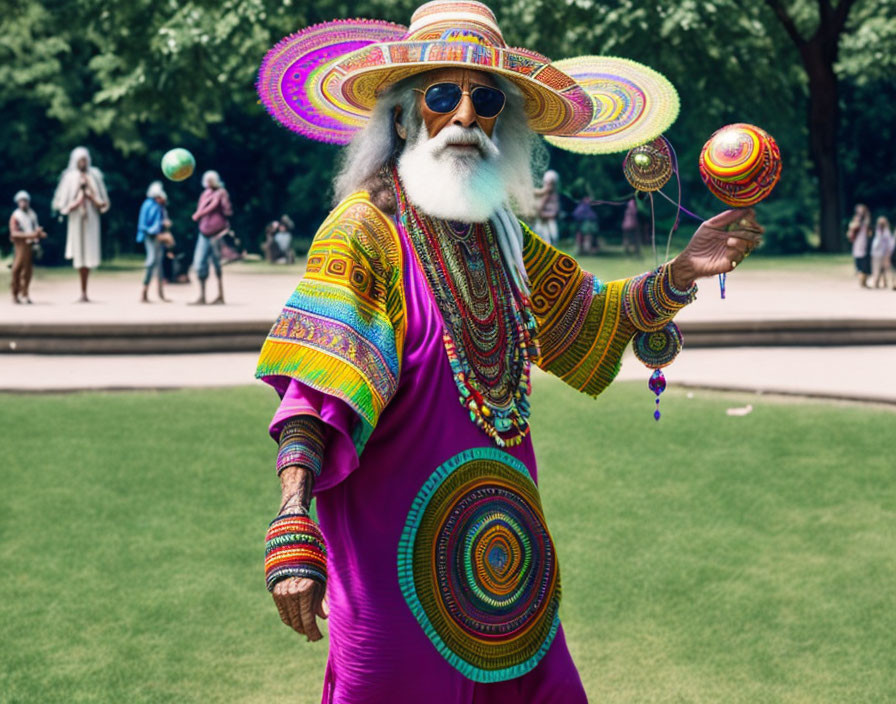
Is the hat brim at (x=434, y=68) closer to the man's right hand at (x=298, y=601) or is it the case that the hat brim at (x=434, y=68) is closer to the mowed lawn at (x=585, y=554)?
the man's right hand at (x=298, y=601)

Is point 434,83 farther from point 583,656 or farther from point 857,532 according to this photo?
point 857,532

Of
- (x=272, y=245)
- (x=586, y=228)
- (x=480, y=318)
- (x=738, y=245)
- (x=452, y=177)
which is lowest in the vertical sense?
(x=272, y=245)

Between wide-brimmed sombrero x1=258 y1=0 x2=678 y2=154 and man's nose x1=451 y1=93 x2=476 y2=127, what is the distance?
81 millimetres

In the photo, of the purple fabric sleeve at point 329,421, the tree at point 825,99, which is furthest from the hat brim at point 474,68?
the tree at point 825,99

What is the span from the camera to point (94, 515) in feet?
23.6

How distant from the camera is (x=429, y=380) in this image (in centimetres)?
312

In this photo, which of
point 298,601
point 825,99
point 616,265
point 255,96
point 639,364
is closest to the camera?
point 298,601

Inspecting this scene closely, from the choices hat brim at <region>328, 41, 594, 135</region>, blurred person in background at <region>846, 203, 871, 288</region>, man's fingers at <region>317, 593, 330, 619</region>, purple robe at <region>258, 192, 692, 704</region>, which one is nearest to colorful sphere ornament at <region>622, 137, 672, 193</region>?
hat brim at <region>328, 41, 594, 135</region>

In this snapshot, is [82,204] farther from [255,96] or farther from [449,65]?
[449,65]

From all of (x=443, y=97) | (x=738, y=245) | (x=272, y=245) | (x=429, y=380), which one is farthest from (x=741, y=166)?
(x=272, y=245)

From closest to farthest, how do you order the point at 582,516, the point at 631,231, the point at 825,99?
the point at 582,516, the point at 631,231, the point at 825,99

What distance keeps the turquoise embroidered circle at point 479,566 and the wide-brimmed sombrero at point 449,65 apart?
37.7 inches

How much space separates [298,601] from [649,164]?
1.75 m

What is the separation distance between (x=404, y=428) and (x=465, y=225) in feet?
1.84
